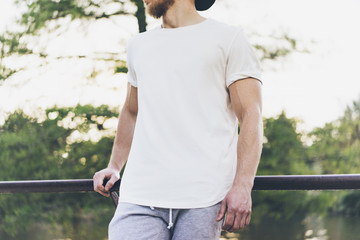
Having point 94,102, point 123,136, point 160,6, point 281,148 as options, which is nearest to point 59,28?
point 94,102

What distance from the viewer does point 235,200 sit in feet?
3.51

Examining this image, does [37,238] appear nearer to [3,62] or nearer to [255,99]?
[3,62]

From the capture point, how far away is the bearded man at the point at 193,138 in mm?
1107

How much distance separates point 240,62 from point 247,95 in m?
0.08

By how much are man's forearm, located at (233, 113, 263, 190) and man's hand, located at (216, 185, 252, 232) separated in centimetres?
2

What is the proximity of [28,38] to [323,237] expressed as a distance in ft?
38.0

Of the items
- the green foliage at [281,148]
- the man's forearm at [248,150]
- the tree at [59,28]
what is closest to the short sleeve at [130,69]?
the man's forearm at [248,150]

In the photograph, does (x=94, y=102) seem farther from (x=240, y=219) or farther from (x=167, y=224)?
(x=240, y=219)

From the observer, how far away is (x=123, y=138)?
147 cm

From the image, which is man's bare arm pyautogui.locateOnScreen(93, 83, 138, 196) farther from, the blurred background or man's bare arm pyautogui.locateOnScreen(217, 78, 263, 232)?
the blurred background

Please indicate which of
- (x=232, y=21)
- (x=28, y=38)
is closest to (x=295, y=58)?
(x=232, y=21)

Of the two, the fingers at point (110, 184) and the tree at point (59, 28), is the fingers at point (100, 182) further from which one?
the tree at point (59, 28)

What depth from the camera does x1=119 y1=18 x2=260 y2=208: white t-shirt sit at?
1117 millimetres

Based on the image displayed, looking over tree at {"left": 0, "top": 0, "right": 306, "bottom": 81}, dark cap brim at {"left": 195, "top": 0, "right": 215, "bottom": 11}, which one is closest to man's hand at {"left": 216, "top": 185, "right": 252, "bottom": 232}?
dark cap brim at {"left": 195, "top": 0, "right": 215, "bottom": 11}
